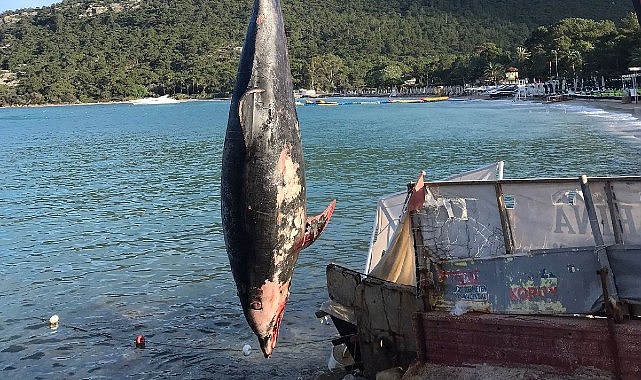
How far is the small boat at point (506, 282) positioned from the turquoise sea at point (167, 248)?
7.19 ft

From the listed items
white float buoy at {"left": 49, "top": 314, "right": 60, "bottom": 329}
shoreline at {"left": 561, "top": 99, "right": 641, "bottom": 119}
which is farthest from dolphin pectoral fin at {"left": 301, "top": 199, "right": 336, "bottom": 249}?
shoreline at {"left": 561, "top": 99, "right": 641, "bottom": 119}

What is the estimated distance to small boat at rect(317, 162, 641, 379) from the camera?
23.2 feet

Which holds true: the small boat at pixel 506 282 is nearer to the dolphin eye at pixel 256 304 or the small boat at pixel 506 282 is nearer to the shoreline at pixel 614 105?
the dolphin eye at pixel 256 304

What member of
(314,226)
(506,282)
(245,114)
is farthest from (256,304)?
(506,282)

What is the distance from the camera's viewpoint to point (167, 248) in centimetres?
2009

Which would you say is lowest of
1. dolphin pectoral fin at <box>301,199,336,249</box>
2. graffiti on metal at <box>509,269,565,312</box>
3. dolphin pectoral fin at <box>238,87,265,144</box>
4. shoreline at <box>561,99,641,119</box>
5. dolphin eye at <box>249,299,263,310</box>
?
shoreline at <box>561,99,641,119</box>

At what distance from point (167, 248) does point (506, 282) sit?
14251mm

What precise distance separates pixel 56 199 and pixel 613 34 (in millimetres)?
100363

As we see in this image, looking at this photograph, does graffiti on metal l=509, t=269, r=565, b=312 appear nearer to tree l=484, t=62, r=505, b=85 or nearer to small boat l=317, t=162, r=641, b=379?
small boat l=317, t=162, r=641, b=379

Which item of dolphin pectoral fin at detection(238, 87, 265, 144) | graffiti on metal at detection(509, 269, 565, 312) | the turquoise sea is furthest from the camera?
the turquoise sea

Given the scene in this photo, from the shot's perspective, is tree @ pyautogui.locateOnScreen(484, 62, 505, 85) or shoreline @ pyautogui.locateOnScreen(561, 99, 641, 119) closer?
shoreline @ pyautogui.locateOnScreen(561, 99, 641, 119)

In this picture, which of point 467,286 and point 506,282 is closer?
point 506,282

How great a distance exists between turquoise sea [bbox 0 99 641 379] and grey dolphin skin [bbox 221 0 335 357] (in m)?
7.24

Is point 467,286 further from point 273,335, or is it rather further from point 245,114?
point 245,114
